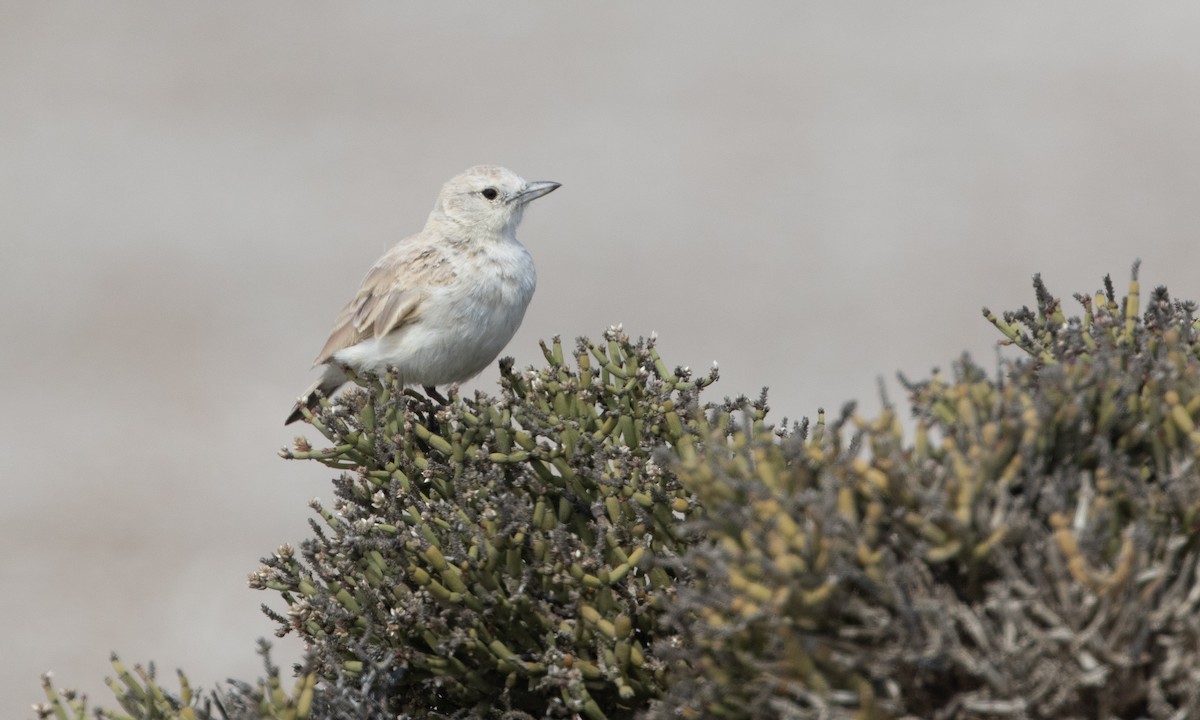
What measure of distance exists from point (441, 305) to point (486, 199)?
0.87 m

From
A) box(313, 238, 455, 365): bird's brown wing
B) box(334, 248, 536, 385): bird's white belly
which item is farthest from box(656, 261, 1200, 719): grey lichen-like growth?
box(313, 238, 455, 365): bird's brown wing

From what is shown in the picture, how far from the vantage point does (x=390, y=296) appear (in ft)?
19.4

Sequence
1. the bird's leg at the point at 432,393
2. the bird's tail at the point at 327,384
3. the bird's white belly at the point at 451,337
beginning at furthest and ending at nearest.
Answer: the bird's tail at the point at 327,384 < the bird's white belly at the point at 451,337 < the bird's leg at the point at 432,393

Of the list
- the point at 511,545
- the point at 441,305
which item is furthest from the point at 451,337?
the point at 511,545

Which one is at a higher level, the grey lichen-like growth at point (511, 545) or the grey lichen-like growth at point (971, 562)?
the grey lichen-like growth at point (511, 545)

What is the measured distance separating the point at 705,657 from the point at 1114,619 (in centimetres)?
78

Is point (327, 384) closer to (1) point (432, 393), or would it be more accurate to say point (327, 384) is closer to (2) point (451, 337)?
(2) point (451, 337)

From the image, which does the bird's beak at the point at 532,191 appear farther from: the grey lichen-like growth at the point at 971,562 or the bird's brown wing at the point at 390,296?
the grey lichen-like growth at the point at 971,562

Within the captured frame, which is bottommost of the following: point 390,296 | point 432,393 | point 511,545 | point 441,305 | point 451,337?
point 511,545

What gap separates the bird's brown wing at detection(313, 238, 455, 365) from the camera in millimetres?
5816

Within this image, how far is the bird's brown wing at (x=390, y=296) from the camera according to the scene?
5816 mm

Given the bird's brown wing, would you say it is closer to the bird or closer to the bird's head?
the bird

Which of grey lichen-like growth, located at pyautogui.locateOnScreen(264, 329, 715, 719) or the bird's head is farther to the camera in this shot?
the bird's head

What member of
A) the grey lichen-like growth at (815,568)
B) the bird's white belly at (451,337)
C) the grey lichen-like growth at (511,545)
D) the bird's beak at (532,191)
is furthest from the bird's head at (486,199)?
the grey lichen-like growth at (815,568)
